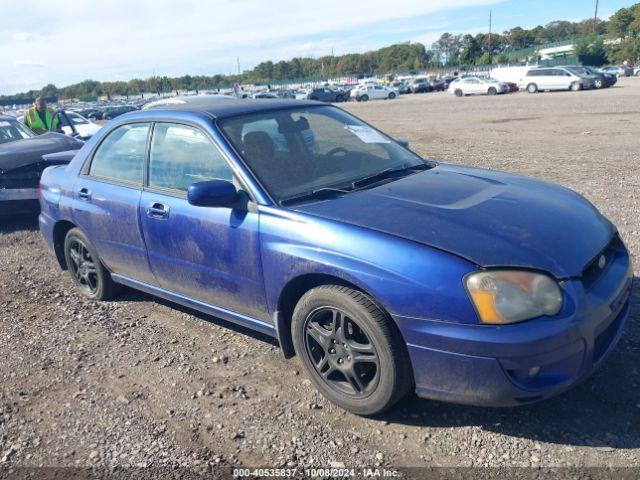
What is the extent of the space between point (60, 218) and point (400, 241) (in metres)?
3.46

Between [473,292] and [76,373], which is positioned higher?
[473,292]

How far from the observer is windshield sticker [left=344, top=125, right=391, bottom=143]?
4.18 m

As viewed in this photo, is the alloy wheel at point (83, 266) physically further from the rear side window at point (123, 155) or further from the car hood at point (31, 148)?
the car hood at point (31, 148)

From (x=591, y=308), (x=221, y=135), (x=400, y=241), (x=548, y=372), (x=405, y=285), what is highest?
(x=221, y=135)

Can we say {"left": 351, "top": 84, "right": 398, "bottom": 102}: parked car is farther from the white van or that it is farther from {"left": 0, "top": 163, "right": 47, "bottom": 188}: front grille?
{"left": 0, "top": 163, "right": 47, "bottom": 188}: front grille

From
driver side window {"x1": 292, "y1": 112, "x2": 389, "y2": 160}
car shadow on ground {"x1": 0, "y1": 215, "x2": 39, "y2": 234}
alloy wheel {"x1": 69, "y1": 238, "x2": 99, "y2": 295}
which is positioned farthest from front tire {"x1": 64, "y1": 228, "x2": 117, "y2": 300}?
car shadow on ground {"x1": 0, "y1": 215, "x2": 39, "y2": 234}

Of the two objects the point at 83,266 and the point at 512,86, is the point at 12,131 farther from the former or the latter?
the point at 512,86

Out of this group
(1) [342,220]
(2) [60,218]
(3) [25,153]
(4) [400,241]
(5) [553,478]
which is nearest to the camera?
(5) [553,478]

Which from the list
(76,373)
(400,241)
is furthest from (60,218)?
(400,241)

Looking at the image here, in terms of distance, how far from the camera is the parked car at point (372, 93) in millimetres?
53094

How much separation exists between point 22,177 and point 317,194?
5.74m

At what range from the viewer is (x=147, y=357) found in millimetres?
3986

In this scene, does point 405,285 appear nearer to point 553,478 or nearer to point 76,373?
point 553,478

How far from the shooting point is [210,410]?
329cm
